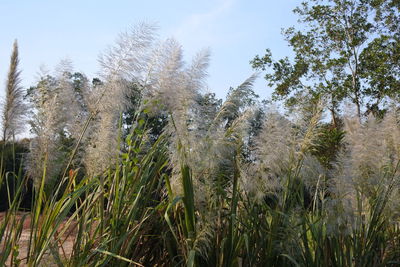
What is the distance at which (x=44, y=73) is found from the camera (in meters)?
2.83

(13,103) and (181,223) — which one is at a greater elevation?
(13,103)

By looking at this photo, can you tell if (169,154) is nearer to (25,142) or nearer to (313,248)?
(25,142)

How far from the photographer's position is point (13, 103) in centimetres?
249

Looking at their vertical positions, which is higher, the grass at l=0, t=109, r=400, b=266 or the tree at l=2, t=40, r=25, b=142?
the tree at l=2, t=40, r=25, b=142

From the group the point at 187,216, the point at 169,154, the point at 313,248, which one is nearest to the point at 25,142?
the point at 169,154

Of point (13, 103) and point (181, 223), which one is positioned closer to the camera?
point (13, 103)

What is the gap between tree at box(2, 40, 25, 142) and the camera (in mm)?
2480

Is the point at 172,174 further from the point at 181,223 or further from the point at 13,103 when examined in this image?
the point at 13,103

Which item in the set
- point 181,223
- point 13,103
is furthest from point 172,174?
point 13,103

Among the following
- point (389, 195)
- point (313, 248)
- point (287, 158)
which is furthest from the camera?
point (389, 195)

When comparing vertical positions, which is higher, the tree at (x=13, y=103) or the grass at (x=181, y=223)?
the tree at (x=13, y=103)

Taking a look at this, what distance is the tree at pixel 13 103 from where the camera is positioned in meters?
2.48

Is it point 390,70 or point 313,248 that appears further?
point 390,70

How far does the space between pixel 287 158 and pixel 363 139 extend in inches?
38.1
